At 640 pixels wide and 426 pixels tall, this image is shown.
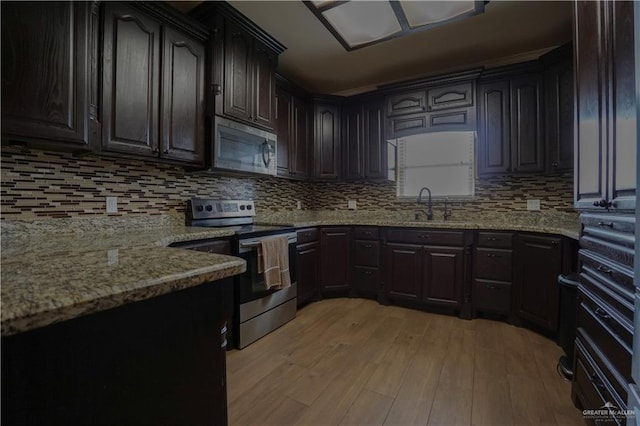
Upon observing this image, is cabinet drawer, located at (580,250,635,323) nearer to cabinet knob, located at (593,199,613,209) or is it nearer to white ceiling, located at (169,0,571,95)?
cabinet knob, located at (593,199,613,209)

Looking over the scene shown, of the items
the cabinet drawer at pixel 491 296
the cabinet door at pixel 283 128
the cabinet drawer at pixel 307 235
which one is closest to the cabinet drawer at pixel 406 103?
the cabinet door at pixel 283 128

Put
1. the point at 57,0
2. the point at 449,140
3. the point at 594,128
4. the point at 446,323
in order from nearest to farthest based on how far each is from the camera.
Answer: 1. the point at 594,128
2. the point at 57,0
3. the point at 446,323
4. the point at 449,140

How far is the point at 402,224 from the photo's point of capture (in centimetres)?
286

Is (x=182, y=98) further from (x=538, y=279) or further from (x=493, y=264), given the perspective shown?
(x=538, y=279)

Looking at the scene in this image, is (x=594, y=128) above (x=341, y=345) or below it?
above

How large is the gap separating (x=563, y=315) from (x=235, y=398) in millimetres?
2159

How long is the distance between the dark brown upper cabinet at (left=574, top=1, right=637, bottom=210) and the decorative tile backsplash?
1.58 metres

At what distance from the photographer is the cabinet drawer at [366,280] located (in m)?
3.07

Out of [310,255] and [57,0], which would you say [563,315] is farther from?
[57,0]

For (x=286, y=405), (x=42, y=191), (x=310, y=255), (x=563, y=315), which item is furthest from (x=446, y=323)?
(x=42, y=191)

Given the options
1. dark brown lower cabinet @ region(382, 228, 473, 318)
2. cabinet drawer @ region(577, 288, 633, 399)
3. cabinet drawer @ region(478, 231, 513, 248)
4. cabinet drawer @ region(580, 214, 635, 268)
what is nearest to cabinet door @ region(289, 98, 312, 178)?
dark brown lower cabinet @ region(382, 228, 473, 318)

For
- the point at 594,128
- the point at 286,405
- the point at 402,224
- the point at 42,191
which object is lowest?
the point at 286,405

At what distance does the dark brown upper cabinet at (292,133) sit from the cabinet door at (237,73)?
519mm

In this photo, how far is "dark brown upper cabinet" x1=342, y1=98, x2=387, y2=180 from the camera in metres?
3.35
